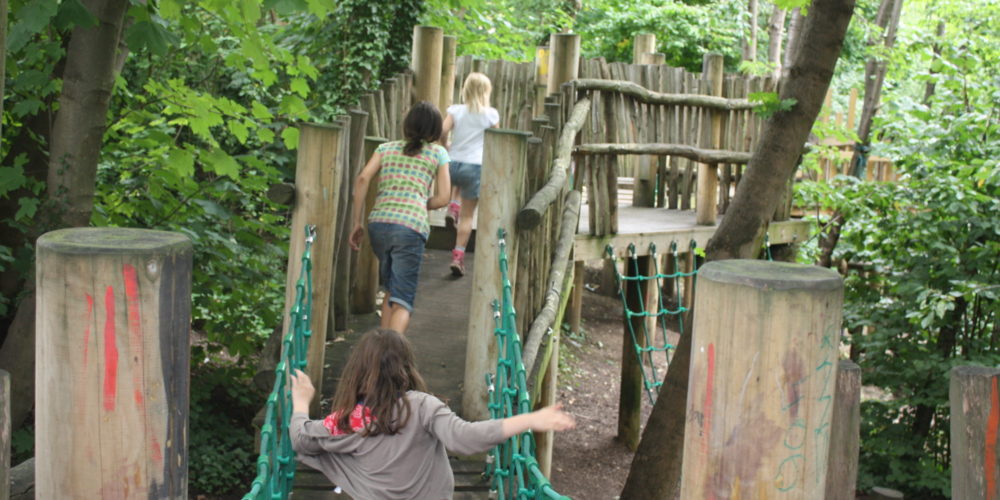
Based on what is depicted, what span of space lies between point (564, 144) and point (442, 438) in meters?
3.38

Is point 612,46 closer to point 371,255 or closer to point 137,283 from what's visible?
point 371,255

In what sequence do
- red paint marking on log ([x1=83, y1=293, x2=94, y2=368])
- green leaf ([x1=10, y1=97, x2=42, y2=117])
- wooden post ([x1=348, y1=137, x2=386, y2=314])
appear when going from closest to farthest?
red paint marking on log ([x1=83, y1=293, x2=94, y2=368]) → green leaf ([x1=10, y1=97, x2=42, y2=117]) → wooden post ([x1=348, y1=137, x2=386, y2=314])

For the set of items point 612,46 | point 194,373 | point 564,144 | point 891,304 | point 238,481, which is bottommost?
point 238,481

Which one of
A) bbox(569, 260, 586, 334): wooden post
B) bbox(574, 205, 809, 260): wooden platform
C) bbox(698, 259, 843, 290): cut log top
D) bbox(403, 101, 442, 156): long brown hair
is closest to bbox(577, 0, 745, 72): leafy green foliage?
bbox(569, 260, 586, 334): wooden post

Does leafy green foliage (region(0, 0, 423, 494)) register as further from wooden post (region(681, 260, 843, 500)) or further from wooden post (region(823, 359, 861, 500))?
wooden post (region(681, 260, 843, 500))

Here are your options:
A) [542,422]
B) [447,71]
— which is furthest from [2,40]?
[447,71]

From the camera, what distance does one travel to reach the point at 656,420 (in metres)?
5.46

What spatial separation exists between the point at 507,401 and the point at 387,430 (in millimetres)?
733

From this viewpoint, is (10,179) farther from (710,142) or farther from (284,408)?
(710,142)

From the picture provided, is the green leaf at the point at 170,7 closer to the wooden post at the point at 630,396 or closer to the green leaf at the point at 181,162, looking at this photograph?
the green leaf at the point at 181,162

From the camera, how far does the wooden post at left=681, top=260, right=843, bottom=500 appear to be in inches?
66.8

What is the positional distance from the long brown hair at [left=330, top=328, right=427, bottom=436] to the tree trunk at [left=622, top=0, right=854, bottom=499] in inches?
97.9

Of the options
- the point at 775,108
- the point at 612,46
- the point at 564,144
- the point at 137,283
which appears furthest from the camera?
the point at 612,46

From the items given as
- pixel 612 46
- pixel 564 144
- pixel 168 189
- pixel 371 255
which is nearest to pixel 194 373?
pixel 168 189
